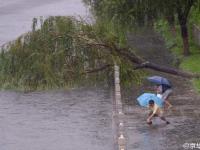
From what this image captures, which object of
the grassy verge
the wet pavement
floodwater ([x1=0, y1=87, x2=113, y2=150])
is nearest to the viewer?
the wet pavement

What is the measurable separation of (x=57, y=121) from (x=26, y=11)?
3693 centimetres

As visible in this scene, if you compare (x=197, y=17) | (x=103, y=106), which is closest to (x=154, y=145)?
(x=103, y=106)

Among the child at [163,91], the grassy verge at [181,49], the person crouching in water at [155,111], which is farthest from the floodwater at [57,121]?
the grassy verge at [181,49]

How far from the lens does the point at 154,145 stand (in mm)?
18984

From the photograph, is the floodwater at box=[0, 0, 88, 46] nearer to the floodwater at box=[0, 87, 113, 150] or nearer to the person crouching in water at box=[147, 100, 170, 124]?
the floodwater at box=[0, 87, 113, 150]

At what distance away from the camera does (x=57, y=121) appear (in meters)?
23.7

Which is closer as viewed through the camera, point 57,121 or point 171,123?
point 171,123

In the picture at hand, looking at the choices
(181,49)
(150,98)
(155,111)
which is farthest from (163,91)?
(181,49)

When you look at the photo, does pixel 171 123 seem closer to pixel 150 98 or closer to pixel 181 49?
pixel 150 98

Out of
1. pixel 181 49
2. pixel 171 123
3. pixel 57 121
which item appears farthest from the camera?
pixel 181 49

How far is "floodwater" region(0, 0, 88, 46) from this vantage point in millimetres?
48941

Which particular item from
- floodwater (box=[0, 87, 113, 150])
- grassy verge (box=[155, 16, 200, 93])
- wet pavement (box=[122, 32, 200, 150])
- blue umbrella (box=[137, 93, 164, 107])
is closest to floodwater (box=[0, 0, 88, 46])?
grassy verge (box=[155, 16, 200, 93])

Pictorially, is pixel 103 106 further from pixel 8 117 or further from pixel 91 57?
pixel 91 57

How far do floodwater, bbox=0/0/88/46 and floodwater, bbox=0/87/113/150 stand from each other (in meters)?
16.6
